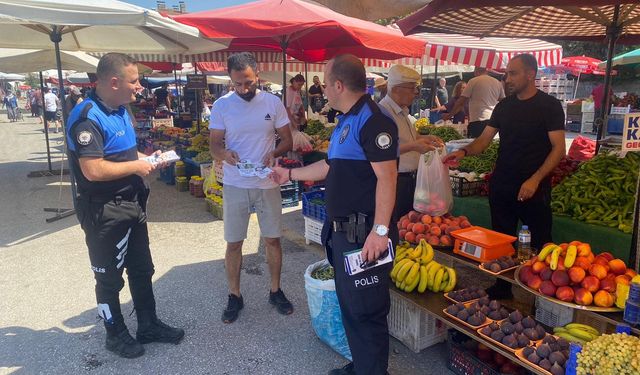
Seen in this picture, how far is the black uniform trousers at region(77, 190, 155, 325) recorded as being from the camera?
3182mm

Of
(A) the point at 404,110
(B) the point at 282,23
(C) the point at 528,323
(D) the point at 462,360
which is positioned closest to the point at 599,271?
(C) the point at 528,323

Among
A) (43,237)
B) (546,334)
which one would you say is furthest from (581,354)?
(43,237)

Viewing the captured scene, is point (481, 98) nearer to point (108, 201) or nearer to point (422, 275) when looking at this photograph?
point (422, 275)

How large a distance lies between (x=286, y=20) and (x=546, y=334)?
413 cm

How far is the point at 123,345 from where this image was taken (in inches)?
136

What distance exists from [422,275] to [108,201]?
244 cm

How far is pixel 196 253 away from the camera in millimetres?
5711

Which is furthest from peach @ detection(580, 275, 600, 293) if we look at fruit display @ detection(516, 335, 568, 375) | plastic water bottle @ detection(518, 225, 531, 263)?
plastic water bottle @ detection(518, 225, 531, 263)

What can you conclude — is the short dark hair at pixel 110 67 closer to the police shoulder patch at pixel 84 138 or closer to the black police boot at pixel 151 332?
the police shoulder patch at pixel 84 138

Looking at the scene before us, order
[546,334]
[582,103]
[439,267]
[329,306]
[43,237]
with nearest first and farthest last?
[546,334] → [329,306] → [439,267] → [43,237] → [582,103]

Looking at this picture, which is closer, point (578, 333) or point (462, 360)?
point (578, 333)

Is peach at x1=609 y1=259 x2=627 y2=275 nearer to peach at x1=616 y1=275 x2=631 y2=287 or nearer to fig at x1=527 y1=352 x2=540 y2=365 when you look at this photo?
peach at x1=616 y1=275 x2=631 y2=287

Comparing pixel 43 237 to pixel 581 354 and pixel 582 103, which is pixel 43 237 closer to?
pixel 581 354

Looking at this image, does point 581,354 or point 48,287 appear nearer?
point 581,354
